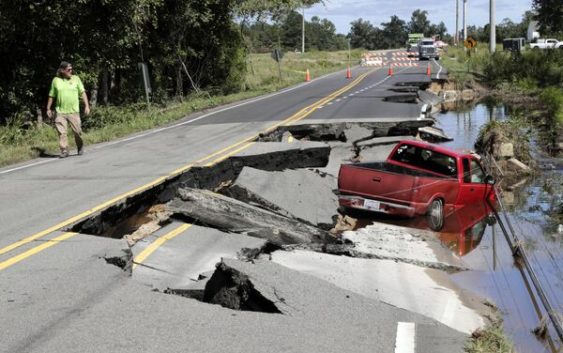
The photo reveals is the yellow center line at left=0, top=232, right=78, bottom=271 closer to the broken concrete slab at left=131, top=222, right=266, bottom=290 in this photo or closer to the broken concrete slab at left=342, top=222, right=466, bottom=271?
the broken concrete slab at left=131, top=222, right=266, bottom=290

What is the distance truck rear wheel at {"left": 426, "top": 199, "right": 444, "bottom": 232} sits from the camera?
11203 millimetres

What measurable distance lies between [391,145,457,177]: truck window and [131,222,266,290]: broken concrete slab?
16.4ft

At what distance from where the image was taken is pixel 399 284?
754 centimetres

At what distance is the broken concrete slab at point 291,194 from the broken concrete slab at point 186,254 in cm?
185

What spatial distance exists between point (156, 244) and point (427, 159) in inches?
247

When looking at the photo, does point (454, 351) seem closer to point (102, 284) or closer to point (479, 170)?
point (102, 284)

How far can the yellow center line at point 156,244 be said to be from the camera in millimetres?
7026

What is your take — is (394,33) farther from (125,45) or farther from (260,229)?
(260,229)

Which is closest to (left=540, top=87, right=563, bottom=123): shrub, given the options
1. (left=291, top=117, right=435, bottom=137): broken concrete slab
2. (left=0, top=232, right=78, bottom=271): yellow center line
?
(left=291, top=117, right=435, bottom=137): broken concrete slab

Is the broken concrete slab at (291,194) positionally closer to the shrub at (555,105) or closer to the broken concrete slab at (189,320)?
the broken concrete slab at (189,320)

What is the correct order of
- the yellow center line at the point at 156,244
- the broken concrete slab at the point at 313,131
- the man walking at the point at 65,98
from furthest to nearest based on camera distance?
the broken concrete slab at the point at 313,131 → the man walking at the point at 65,98 → the yellow center line at the point at 156,244

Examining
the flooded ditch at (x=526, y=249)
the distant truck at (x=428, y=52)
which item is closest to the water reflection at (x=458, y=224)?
the flooded ditch at (x=526, y=249)

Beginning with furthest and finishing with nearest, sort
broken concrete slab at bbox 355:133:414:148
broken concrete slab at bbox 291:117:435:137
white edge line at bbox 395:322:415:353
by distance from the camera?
broken concrete slab at bbox 291:117:435:137
broken concrete slab at bbox 355:133:414:148
white edge line at bbox 395:322:415:353

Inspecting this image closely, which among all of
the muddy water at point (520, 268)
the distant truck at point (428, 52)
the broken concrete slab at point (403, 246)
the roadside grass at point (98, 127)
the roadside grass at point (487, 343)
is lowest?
the muddy water at point (520, 268)
